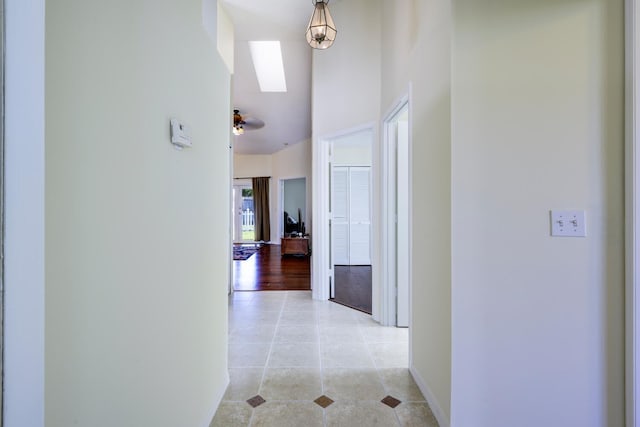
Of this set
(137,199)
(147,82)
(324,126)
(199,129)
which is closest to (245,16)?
(324,126)

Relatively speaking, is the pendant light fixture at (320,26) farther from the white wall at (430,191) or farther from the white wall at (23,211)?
the white wall at (23,211)

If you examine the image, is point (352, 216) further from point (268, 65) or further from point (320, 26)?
point (320, 26)

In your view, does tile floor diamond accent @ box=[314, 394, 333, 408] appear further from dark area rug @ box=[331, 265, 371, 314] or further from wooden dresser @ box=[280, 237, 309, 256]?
wooden dresser @ box=[280, 237, 309, 256]

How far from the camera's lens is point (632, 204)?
4.30 ft

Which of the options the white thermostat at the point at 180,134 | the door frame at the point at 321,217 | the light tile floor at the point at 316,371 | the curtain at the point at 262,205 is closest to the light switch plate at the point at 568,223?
the light tile floor at the point at 316,371

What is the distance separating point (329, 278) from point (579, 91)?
309 cm

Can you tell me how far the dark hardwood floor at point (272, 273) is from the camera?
4.52m

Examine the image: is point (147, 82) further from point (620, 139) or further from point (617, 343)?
point (617, 343)

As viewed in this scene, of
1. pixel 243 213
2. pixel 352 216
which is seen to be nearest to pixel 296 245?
pixel 352 216

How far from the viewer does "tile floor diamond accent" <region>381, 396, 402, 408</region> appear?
177 centimetres

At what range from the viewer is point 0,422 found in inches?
18.5

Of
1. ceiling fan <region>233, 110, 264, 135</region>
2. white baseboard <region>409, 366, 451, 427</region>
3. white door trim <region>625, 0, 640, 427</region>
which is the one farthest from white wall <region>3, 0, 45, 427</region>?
ceiling fan <region>233, 110, 264, 135</region>

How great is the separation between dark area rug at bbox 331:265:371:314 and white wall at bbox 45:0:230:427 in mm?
2355

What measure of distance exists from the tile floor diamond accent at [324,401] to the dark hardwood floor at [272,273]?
2.55 meters
